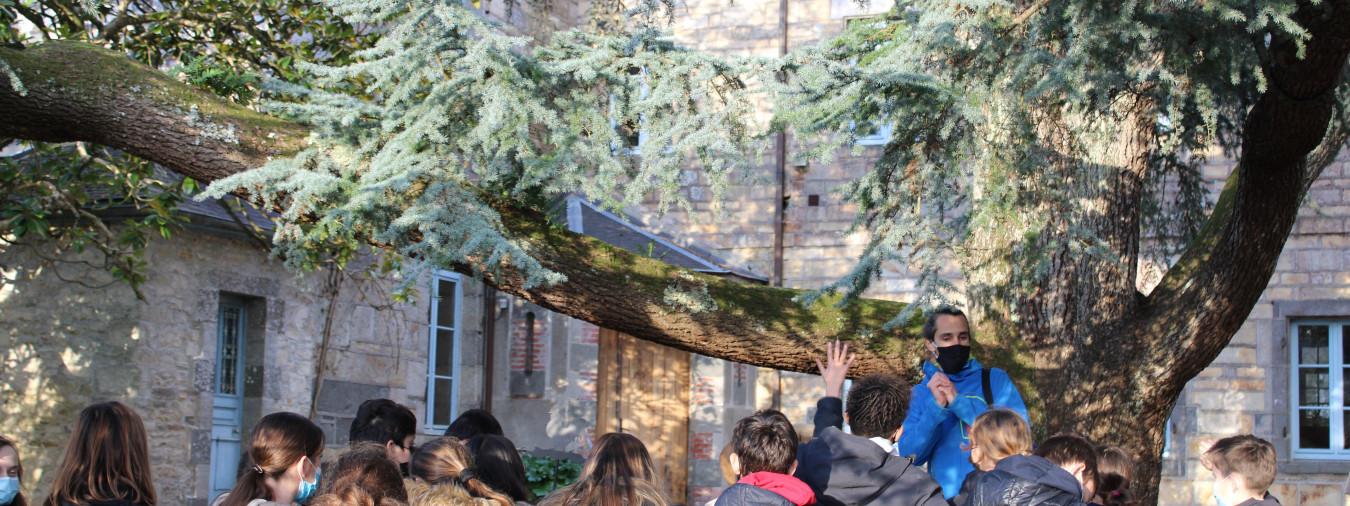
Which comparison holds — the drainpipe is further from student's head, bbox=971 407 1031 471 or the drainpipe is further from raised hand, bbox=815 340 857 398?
student's head, bbox=971 407 1031 471

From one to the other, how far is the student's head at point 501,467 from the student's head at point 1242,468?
247 centimetres

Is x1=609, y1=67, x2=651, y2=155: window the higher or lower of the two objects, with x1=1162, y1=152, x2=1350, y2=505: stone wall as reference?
higher

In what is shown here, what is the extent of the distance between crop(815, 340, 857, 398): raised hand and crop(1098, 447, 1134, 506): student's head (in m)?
1.03

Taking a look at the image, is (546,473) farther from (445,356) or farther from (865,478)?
(865,478)

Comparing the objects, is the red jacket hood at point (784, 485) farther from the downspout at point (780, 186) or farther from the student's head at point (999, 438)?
the downspout at point (780, 186)

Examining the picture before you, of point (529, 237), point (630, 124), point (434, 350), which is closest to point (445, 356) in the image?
point (434, 350)

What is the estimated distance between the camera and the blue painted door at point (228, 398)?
11.4 m

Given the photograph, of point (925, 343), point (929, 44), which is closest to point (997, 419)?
point (925, 343)

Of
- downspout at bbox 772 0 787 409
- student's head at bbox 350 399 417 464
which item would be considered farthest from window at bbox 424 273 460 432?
student's head at bbox 350 399 417 464

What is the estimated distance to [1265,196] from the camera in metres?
6.39

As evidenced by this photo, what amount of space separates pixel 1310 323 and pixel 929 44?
31.4 feet

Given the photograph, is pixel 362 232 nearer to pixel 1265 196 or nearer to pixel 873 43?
pixel 873 43

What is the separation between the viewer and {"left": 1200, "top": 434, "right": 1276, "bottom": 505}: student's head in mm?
5188

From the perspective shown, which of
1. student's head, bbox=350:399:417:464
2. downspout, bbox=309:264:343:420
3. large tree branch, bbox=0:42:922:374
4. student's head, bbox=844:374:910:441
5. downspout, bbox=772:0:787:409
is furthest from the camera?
downspout, bbox=772:0:787:409
